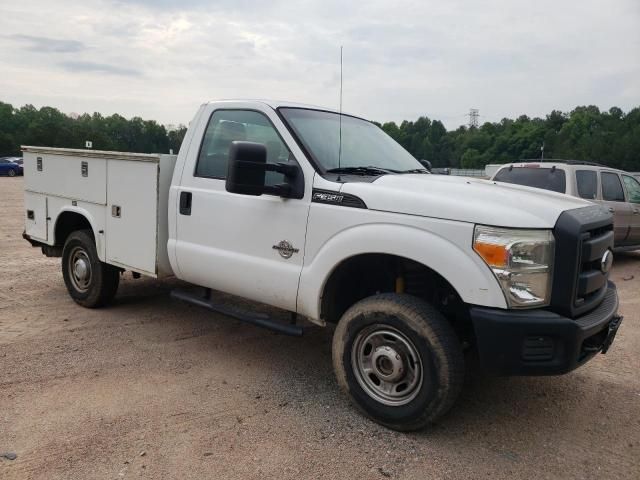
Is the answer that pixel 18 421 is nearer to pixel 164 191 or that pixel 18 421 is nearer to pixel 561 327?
pixel 164 191

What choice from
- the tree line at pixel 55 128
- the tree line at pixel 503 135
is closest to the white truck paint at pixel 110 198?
the tree line at pixel 55 128

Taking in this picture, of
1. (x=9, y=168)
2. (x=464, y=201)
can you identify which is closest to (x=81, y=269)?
(x=464, y=201)

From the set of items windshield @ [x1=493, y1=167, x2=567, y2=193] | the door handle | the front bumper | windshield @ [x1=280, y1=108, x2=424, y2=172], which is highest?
windshield @ [x1=280, y1=108, x2=424, y2=172]

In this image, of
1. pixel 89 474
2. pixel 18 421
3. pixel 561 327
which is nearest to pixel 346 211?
pixel 561 327

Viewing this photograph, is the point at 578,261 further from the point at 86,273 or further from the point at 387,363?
the point at 86,273

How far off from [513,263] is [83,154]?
4317mm

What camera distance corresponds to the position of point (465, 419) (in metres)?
3.59

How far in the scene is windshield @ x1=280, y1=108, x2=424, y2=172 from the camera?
3.91 m

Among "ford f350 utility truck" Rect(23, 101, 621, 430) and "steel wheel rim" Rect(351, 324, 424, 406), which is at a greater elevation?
"ford f350 utility truck" Rect(23, 101, 621, 430)

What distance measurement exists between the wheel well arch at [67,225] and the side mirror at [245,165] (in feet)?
9.78

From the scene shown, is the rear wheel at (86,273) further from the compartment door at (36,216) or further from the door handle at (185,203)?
the door handle at (185,203)

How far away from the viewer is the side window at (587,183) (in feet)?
29.4

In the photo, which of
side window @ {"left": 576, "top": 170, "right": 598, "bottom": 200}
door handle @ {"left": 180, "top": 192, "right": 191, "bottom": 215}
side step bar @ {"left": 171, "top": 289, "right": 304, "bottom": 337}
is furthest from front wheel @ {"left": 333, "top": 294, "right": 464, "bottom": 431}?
side window @ {"left": 576, "top": 170, "right": 598, "bottom": 200}

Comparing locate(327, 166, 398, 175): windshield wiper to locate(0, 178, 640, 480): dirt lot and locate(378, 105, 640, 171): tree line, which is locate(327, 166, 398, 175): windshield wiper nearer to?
locate(0, 178, 640, 480): dirt lot
